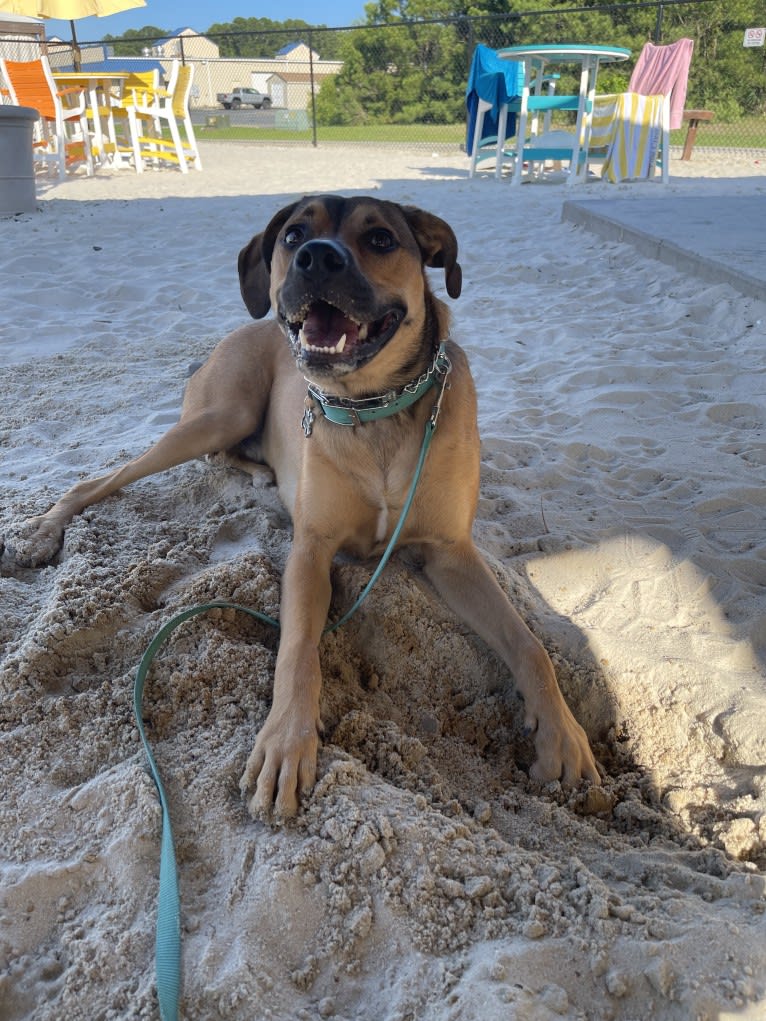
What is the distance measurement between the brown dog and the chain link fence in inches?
661

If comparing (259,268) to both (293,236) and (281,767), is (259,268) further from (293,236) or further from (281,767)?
(281,767)

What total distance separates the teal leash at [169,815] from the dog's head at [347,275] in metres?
0.28

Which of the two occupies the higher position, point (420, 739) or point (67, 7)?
point (67, 7)

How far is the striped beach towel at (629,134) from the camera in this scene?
1299 centimetres

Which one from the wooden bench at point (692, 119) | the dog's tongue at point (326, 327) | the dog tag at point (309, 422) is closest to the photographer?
the dog's tongue at point (326, 327)

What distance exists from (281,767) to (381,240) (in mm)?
1630

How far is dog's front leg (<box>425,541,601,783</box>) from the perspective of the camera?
7.08ft

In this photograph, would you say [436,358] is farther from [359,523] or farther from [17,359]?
[17,359]

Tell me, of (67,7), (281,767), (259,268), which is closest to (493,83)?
(67,7)

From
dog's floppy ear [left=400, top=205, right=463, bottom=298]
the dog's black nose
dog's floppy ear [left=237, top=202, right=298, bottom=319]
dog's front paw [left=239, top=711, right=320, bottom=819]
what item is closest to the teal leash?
dog's front paw [left=239, top=711, right=320, bottom=819]

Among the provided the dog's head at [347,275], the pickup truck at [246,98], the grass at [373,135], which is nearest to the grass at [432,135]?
the grass at [373,135]

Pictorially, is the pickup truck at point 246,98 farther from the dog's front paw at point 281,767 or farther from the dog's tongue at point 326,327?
the dog's front paw at point 281,767

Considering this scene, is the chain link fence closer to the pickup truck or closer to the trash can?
the pickup truck

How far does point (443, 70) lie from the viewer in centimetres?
3114
